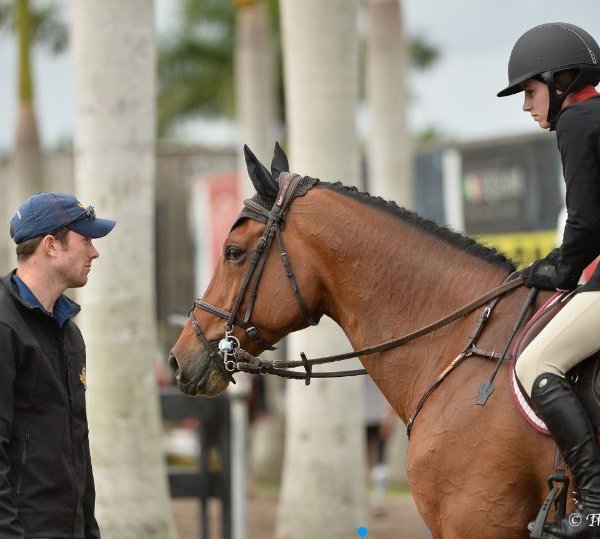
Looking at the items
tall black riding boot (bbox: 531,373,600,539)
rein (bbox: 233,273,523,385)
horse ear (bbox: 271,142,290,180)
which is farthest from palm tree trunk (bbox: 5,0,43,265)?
tall black riding boot (bbox: 531,373,600,539)

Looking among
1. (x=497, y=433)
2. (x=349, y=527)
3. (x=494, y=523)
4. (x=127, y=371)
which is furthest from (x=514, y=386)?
(x=349, y=527)

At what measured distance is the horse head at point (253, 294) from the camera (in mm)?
5652

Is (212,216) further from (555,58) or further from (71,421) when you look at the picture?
(555,58)

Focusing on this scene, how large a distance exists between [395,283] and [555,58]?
1237 mm

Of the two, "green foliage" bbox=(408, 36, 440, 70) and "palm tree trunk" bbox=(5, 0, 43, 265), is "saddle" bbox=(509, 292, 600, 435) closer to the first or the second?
"palm tree trunk" bbox=(5, 0, 43, 265)

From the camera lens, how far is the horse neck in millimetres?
5480

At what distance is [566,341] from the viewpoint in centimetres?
488

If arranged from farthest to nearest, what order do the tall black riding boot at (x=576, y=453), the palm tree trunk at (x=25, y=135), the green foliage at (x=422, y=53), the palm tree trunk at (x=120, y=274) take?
the green foliage at (x=422, y=53) < the palm tree trunk at (x=25, y=135) < the palm tree trunk at (x=120, y=274) < the tall black riding boot at (x=576, y=453)

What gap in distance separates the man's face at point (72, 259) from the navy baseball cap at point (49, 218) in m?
0.04

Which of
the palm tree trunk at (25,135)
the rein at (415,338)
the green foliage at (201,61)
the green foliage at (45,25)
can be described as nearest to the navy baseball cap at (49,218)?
the rein at (415,338)

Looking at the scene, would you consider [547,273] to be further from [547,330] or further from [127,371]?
[127,371]

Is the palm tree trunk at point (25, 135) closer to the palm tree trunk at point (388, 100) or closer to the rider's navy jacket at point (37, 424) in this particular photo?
the palm tree trunk at point (388, 100)

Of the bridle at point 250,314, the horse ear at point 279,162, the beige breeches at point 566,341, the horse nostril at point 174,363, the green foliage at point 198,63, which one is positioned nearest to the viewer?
the beige breeches at point 566,341

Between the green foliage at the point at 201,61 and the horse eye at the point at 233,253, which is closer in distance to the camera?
the horse eye at the point at 233,253
